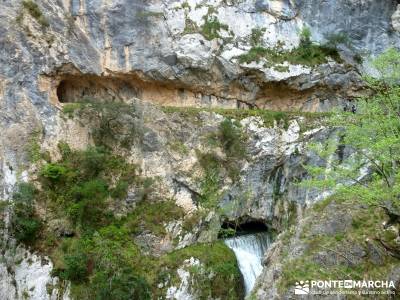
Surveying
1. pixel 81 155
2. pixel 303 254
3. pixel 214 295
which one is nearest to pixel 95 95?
pixel 81 155

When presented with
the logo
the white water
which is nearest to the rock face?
the white water

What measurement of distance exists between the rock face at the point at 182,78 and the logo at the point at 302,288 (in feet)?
26.7

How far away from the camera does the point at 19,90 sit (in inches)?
809

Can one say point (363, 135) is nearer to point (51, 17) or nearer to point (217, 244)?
point (217, 244)

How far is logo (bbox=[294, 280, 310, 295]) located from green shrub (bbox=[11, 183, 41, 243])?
1250 centimetres

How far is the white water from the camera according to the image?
61.7 feet

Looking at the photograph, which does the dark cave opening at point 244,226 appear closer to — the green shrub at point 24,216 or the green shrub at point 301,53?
the green shrub at point 24,216

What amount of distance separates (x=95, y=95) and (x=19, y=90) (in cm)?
527

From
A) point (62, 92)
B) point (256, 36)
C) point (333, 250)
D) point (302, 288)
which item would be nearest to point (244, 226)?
point (256, 36)

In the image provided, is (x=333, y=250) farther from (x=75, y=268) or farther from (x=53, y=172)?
(x=53, y=172)

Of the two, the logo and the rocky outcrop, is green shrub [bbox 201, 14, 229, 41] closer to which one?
the rocky outcrop

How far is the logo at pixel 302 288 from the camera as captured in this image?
1070 centimetres

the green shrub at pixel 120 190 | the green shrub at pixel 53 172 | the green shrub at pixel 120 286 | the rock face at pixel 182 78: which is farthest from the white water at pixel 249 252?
the green shrub at pixel 53 172

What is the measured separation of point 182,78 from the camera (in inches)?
988
